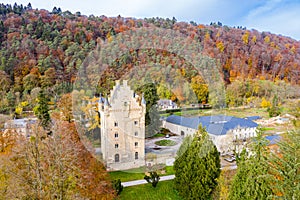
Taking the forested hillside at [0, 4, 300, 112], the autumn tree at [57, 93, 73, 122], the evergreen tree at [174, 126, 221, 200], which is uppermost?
the forested hillside at [0, 4, 300, 112]

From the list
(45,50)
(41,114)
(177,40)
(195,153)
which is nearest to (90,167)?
(195,153)

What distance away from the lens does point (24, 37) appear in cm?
3769

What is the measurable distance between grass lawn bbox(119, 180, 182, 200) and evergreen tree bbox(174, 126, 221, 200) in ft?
3.53

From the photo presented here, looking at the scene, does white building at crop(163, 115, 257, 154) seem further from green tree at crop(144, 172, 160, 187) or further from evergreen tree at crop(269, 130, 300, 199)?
evergreen tree at crop(269, 130, 300, 199)

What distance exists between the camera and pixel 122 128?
481 inches

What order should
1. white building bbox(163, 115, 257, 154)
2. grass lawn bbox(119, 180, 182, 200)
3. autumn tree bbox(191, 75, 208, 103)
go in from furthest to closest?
white building bbox(163, 115, 257, 154), grass lawn bbox(119, 180, 182, 200), autumn tree bbox(191, 75, 208, 103)

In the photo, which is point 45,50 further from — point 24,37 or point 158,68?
point 158,68

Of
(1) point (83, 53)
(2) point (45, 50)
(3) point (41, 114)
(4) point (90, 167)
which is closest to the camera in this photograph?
(4) point (90, 167)

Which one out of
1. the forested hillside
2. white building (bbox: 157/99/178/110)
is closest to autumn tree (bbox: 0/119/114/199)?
white building (bbox: 157/99/178/110)

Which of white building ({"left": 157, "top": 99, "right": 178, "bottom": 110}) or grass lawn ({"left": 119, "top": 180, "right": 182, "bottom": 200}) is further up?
white building ({"left": 157, "top": 99, "right": 178, "bottom": 110})

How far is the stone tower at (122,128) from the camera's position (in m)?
12.0

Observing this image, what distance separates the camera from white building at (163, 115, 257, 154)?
590 inches

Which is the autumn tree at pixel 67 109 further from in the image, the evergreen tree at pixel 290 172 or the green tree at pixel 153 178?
the evergreen tree at pixel 290 172

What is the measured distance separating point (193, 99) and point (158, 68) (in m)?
2.23
